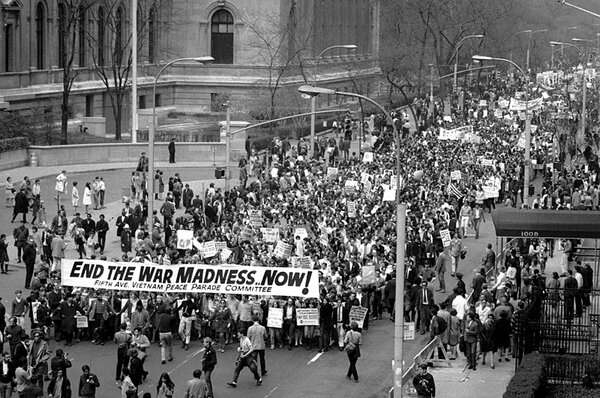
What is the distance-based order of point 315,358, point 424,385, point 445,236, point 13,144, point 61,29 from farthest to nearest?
point 61,29, point 13,144, point 445,236, point 315,358, point 424,385

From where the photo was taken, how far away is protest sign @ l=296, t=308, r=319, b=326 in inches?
1318

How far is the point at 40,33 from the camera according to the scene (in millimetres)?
77188

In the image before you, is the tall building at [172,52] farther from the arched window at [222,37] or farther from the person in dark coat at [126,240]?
the person in dark coat at [126,240]

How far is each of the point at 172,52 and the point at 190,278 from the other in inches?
2362

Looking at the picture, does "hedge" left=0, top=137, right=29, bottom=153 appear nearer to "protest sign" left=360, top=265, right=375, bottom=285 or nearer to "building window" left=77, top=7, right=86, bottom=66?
"building window" left=77, top=7, right=86, bottom=66

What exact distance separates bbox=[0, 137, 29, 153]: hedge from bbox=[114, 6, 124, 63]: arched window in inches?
593

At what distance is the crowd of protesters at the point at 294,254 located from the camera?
105 feet

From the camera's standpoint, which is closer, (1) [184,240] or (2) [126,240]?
(1) [184,240]

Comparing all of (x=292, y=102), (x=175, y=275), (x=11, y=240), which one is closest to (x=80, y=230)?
(x=11, y=240)

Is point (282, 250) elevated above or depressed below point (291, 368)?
above

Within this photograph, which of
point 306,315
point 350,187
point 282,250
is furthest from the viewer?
point 350,187

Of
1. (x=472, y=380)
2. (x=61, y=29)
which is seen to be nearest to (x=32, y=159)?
(x=61, y=29)

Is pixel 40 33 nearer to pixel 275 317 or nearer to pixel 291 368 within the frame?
pixel 275 317

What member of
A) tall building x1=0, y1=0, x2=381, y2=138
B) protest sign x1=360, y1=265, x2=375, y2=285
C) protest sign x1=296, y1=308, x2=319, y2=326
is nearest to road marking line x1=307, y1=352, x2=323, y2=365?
protest sign x1=296, y1=308, x2=319, y2=326
